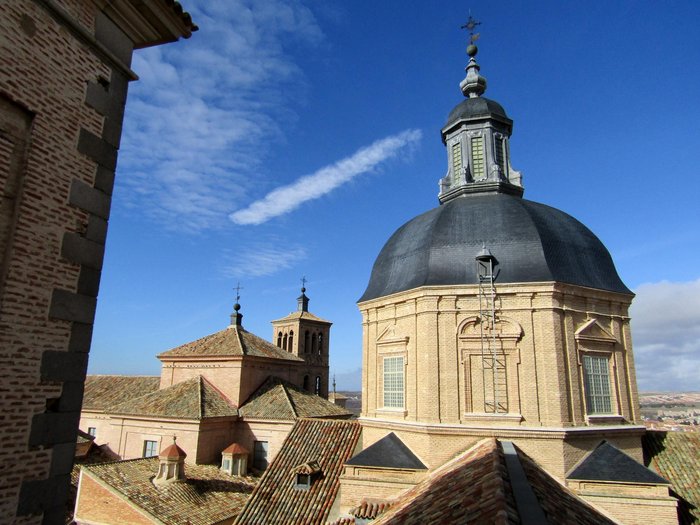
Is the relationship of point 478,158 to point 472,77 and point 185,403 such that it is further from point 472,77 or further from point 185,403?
point 185,403

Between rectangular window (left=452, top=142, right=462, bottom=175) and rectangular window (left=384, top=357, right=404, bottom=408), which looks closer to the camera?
rectangular window (left=384, top=357, right=404, bottom=408)

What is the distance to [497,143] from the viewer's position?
18094 mm

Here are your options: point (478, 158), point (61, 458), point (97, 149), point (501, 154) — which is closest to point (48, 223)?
point (97, 149)

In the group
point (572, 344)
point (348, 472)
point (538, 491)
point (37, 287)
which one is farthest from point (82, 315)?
point (572, 344)

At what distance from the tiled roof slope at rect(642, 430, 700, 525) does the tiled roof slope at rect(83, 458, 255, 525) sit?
47.3 ft

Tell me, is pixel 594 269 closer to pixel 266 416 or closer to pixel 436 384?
pixel 436 384

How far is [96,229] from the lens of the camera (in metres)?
5.45

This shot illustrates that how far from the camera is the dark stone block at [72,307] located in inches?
193

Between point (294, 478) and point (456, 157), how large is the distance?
42.1 ft

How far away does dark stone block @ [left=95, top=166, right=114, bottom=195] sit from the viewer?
553 cm

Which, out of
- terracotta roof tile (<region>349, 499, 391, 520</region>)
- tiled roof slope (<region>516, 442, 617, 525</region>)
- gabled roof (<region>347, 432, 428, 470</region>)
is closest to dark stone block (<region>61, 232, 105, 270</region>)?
tiled roof slope (<region>516, 442, 617, 525</region>)

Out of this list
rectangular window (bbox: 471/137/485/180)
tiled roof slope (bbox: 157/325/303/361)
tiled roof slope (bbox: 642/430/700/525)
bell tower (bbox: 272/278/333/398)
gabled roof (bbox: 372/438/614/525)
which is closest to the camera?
gabled roof (bbox: 372/438/614/525)

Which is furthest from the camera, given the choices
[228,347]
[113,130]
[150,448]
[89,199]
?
[228,347]

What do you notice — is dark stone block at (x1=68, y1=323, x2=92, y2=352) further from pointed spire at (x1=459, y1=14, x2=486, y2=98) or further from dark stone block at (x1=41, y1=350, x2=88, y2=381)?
pointed spire at (x1=459, y1=14, x2=486, y2=98)
